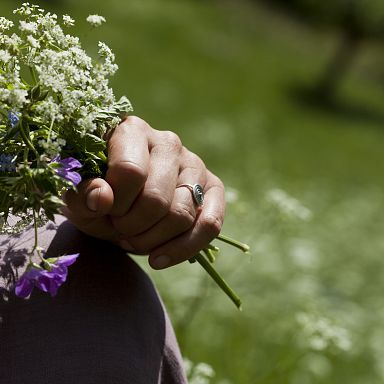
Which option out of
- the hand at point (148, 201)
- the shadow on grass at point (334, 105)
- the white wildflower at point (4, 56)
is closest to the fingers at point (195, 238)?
the hand at point (148, 201)

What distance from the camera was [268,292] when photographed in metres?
4.97

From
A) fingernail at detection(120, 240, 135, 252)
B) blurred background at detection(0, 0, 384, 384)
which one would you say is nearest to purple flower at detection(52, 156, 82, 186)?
fingernail at detection(120, 240, 135, 252)

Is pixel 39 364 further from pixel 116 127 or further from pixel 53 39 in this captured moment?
pixel 53 39

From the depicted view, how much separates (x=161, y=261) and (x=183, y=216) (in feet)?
0.28

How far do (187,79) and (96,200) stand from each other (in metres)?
12.7

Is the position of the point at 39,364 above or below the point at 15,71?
below

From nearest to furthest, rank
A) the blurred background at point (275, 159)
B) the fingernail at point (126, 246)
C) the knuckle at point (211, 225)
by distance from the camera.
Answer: the knuckle at point (211, 225)
the fingernail at point (126, 246)
the blurred background at point (275, 159)

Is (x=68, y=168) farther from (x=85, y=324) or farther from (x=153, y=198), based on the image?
(x=85, y=324)

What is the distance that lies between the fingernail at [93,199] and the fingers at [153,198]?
0.08 m

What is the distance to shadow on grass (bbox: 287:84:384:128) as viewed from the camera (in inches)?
618

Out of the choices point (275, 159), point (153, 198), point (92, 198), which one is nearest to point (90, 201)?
point (92, 198)

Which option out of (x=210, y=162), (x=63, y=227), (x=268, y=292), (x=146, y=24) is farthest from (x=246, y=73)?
(x=63, y=227)

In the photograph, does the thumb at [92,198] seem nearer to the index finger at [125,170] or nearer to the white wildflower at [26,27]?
the index finger at [125,170]

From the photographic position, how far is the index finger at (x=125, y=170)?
1.28 meters
